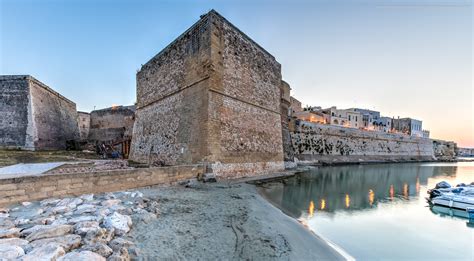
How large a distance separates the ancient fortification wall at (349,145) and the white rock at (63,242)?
23551 millimetres

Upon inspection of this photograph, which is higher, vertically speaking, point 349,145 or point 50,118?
point 50,118

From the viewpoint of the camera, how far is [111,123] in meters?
A: 29.1

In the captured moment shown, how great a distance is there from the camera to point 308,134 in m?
26.5

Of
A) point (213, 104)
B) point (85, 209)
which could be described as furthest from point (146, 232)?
point (213, 104)

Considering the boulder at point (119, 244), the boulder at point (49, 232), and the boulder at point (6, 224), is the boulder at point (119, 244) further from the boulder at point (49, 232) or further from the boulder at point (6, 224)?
the boulder at point (6, 224)

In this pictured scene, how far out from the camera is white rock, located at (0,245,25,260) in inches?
Result: 93.6

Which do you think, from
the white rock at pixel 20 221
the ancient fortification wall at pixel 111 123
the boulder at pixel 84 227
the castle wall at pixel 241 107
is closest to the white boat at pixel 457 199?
the castle wall at pixel 241 107

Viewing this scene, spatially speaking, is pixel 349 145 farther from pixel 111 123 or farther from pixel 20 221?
pixel 111 123

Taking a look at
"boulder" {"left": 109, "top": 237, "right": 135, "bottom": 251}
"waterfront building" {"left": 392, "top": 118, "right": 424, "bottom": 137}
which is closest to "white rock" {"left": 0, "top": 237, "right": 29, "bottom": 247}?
"boulder" {"left": 109, "top": 237, "right": 135, "bottom": 251}

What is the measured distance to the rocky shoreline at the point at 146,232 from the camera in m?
2.80

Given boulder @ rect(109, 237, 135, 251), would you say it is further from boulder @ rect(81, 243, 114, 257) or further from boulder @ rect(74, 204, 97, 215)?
boulder @ rect(74, 204, 97, 215)

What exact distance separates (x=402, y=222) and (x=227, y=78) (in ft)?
34.0

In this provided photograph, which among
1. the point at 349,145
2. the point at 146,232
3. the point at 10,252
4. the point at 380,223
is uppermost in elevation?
the point at 349,145

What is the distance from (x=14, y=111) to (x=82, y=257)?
2063 cm
